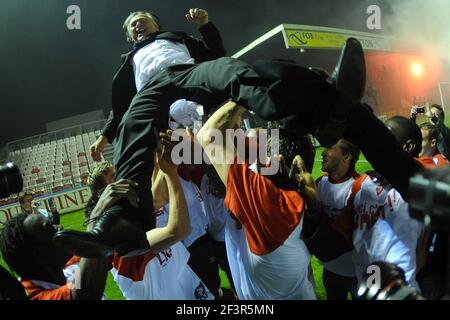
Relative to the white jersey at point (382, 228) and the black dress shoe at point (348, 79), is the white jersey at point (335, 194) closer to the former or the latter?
the white jersey at point (382, 228)

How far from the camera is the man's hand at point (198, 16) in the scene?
2686mm

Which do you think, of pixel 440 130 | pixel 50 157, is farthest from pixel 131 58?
pixel 50 157

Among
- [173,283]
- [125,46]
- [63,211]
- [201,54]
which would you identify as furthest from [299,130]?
[63,211]

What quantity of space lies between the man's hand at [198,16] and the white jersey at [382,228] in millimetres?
1347

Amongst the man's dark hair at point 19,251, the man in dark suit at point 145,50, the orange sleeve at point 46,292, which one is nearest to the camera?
the orange sleeve at point 46,292

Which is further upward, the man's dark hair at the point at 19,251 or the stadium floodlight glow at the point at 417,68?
the man's dark hair at the point at 19,251

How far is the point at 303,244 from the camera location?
2.16m

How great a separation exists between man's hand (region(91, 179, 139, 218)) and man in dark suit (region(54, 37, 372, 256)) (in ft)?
0.11

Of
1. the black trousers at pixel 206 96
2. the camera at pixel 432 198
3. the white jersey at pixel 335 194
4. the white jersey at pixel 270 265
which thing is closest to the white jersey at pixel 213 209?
the white jersey at pixel 335 194

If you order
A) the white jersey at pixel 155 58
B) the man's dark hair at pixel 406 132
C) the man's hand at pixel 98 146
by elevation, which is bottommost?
the man's dark hair at pixel 406 132

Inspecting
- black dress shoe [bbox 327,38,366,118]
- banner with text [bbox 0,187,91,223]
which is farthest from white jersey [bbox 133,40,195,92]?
banner with text [bbox 0,187,91,223]

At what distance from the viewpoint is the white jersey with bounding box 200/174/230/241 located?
3.28 meters

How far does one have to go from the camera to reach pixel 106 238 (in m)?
1.79

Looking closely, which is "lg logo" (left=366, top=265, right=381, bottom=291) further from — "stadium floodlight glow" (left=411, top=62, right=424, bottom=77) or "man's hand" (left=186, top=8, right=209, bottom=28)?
"stadium floodlight glow" (left=411, top=62, right=424, bottom=77)
